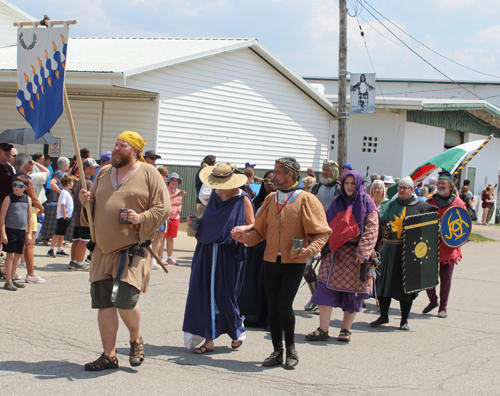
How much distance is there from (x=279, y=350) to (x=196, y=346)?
91cm

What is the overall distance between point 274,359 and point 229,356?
50 centimetres

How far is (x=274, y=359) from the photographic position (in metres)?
5.05

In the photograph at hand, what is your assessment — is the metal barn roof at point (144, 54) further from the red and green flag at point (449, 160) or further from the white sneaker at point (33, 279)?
the red and green flag at point (449, 160)

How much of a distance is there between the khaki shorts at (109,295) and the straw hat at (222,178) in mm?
1304

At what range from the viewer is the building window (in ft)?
74.9

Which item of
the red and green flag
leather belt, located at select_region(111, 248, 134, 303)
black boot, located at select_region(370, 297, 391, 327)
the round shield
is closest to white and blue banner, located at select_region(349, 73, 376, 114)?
the red and green flag

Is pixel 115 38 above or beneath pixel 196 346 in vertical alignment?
above

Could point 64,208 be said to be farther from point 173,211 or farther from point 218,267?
point 218,267

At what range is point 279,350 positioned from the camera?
5113 mm

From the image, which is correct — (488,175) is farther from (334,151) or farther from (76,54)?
(76,54)

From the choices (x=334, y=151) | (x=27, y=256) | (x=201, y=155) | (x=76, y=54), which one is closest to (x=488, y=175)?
(x=334, y=151)

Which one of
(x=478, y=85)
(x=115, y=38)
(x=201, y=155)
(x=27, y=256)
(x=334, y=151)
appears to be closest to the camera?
(x=27, y=256)

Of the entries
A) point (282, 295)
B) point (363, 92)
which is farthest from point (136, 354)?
point (363, 92)

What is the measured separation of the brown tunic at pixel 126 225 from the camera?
4574 millimetres
